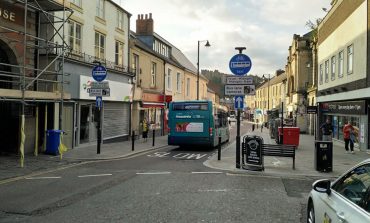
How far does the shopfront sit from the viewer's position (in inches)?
834

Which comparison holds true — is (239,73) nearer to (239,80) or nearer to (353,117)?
(239,80)

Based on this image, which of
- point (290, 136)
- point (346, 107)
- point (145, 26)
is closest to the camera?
point (290, 136)

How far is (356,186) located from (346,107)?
71.6 ft

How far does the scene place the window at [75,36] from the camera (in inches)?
807

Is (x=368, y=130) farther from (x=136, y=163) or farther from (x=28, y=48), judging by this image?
(x=28, y=48)

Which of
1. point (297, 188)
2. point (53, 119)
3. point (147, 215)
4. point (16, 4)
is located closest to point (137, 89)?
point (53, 119)

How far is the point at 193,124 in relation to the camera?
2166cm

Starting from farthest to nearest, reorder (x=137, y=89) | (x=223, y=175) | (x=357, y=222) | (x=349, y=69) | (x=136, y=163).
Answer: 1. (x=137, y=89)
2. (x=349, y=69)
3. (x=136, y=163)
4. (x=223, y=175)
5. (x=357, y=222)

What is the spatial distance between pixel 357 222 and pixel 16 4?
16.0m

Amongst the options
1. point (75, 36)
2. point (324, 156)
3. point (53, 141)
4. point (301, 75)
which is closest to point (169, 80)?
point (75, 36)

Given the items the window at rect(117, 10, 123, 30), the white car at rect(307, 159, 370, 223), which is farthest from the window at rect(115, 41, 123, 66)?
the white car at rect(307, 159, 370, 223)

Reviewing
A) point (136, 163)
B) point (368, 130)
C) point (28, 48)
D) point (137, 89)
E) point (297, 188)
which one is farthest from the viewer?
point (137, 89)

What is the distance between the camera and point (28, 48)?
1759cm

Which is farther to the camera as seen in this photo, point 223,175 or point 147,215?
point 223,175
